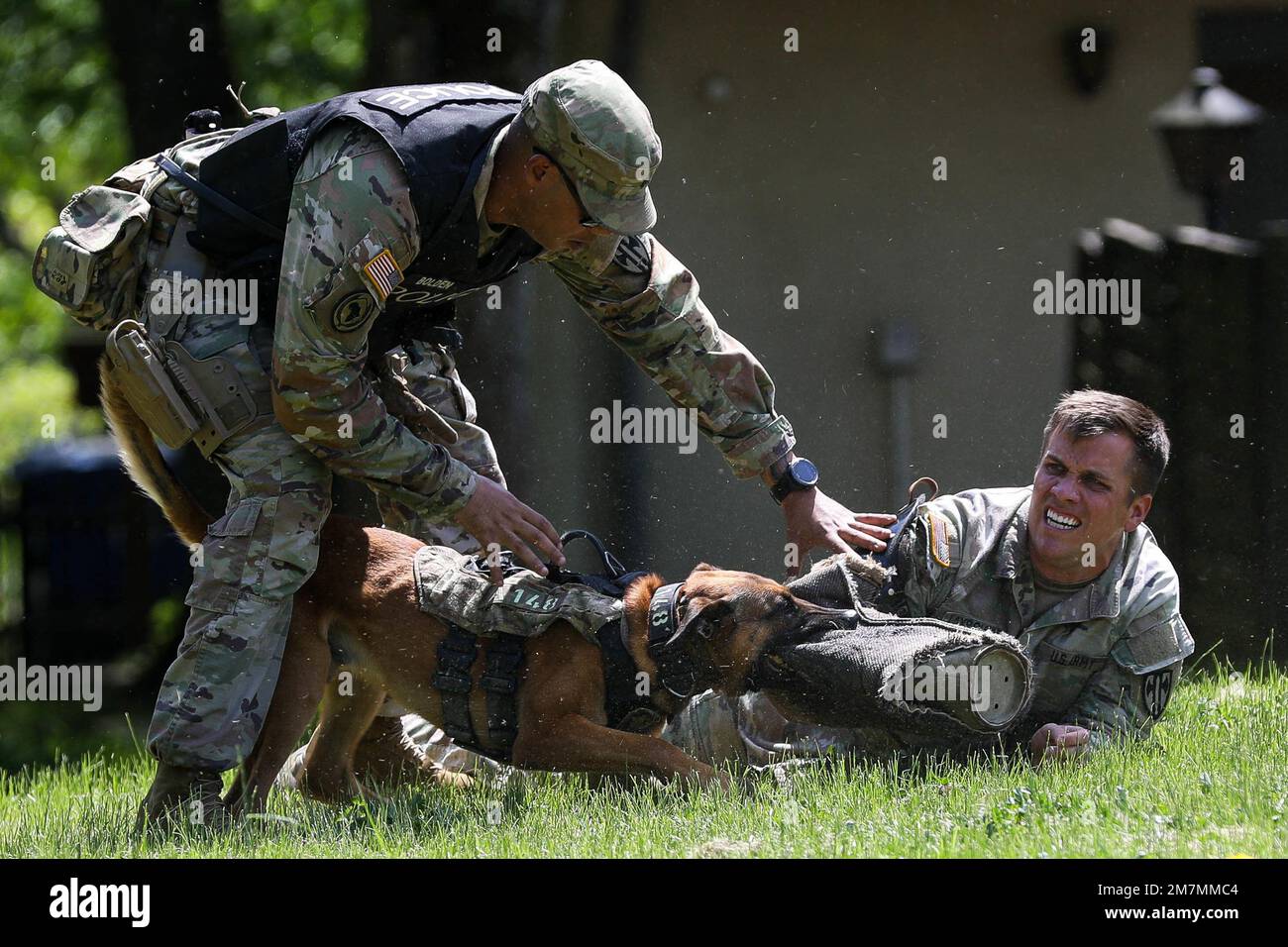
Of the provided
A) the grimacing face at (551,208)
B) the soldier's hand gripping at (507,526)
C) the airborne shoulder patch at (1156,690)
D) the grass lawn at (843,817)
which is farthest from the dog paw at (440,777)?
the airborne shoulder patch at (1156,690)

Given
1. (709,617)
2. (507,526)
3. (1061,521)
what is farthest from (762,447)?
(507,526)

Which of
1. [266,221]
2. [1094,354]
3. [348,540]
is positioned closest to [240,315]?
[266,221]

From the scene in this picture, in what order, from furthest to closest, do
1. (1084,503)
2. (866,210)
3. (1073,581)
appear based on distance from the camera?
(866,210), (1073,581), (1084,503)

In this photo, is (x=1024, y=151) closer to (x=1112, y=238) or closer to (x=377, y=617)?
(x=1112, y=238)

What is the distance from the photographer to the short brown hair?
4711 mm

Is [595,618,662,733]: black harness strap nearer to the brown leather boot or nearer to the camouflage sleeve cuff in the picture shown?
the camouflage sleeve cuff

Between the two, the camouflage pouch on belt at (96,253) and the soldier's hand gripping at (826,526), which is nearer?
the camouflage pouch on belt at (96,253)

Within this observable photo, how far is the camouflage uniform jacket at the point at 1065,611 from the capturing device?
468 cm

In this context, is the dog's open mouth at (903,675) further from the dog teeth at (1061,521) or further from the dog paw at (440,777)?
the dog paw at (440,777)

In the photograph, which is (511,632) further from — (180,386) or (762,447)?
(180,386)

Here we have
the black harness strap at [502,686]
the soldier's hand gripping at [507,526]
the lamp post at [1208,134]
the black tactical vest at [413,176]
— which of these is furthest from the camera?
the lamp post at [1208,134]

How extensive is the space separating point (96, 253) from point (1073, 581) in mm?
3283

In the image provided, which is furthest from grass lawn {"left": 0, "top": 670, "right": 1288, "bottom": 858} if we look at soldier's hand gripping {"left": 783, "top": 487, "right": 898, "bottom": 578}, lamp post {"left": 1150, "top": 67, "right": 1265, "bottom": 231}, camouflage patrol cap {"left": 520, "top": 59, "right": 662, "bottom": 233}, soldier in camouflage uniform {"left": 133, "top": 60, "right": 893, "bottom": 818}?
lamp post {"left": 1150, "top": 67, "right": 1265, "bottom": 231}

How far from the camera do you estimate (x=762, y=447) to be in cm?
493
